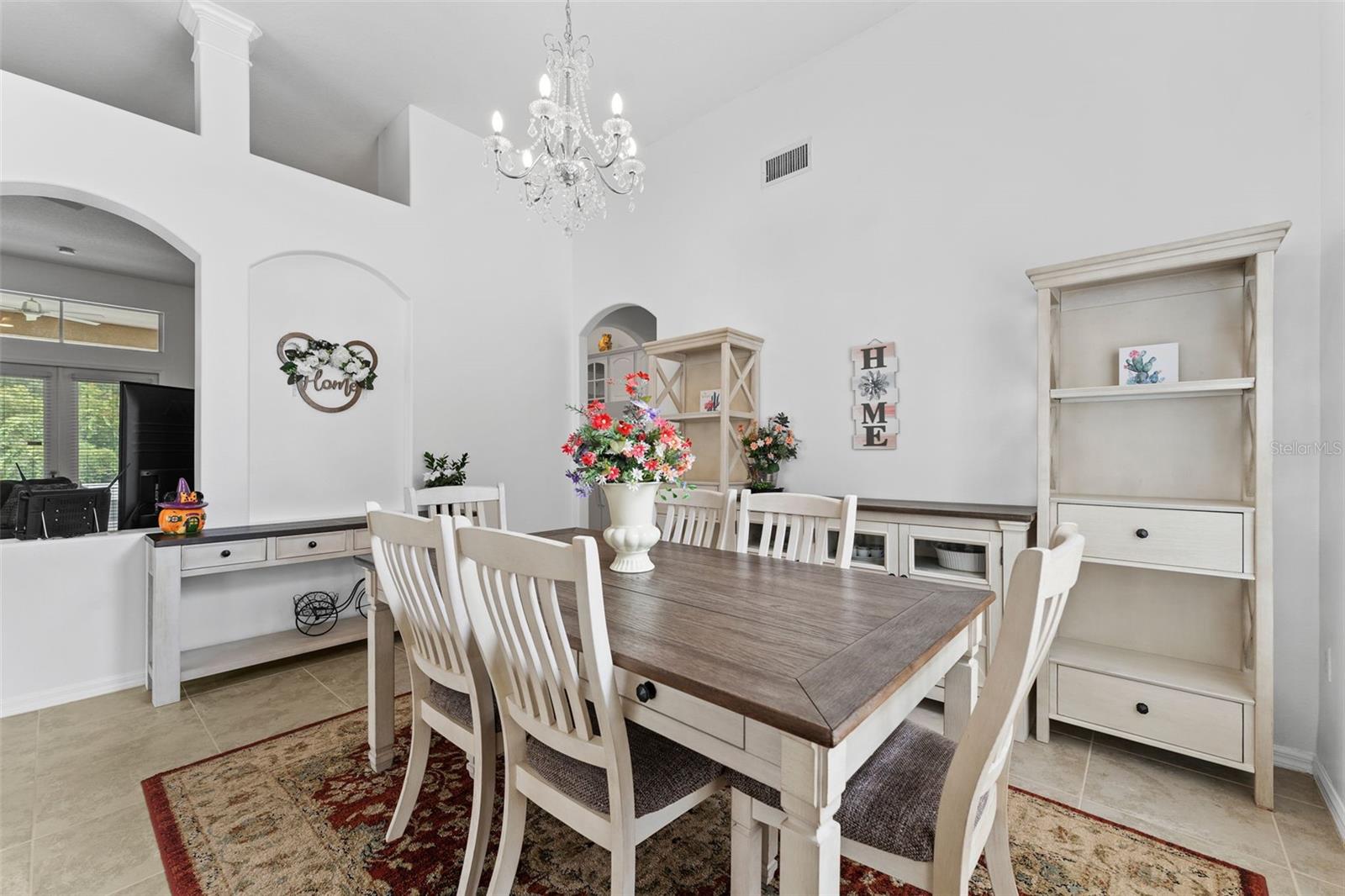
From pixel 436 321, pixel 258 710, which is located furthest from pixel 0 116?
pixel 258 710

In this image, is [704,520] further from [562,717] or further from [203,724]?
[203,724]

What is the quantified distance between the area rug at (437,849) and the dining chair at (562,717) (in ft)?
1.26

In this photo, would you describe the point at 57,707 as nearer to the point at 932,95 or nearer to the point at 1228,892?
the point at 1228,892

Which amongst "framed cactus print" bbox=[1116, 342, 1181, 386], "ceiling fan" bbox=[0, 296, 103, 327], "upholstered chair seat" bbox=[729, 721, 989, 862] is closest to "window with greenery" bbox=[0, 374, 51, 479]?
"ceiling fan" bbox=[0, 296, 103, 327]

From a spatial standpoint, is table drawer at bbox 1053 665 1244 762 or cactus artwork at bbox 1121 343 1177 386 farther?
cactus artwork at bbox 1121 343 1177 386

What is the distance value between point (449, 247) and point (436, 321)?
0.58 meters

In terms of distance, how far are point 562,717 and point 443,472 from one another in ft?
10.4

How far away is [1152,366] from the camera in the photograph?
2.22m

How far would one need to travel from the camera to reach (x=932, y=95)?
9.61ft

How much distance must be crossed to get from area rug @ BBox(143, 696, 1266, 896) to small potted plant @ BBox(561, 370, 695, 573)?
0.85 m

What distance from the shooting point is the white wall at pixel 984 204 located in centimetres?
208

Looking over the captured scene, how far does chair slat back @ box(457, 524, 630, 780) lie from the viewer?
41.0 inches

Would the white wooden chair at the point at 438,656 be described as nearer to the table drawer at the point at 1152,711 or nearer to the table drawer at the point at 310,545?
the table drawer at the point at 310,545

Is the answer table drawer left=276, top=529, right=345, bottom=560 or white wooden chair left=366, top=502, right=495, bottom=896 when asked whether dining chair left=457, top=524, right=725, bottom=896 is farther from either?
table drawer left=276, top=529, right=345, bottom=560
